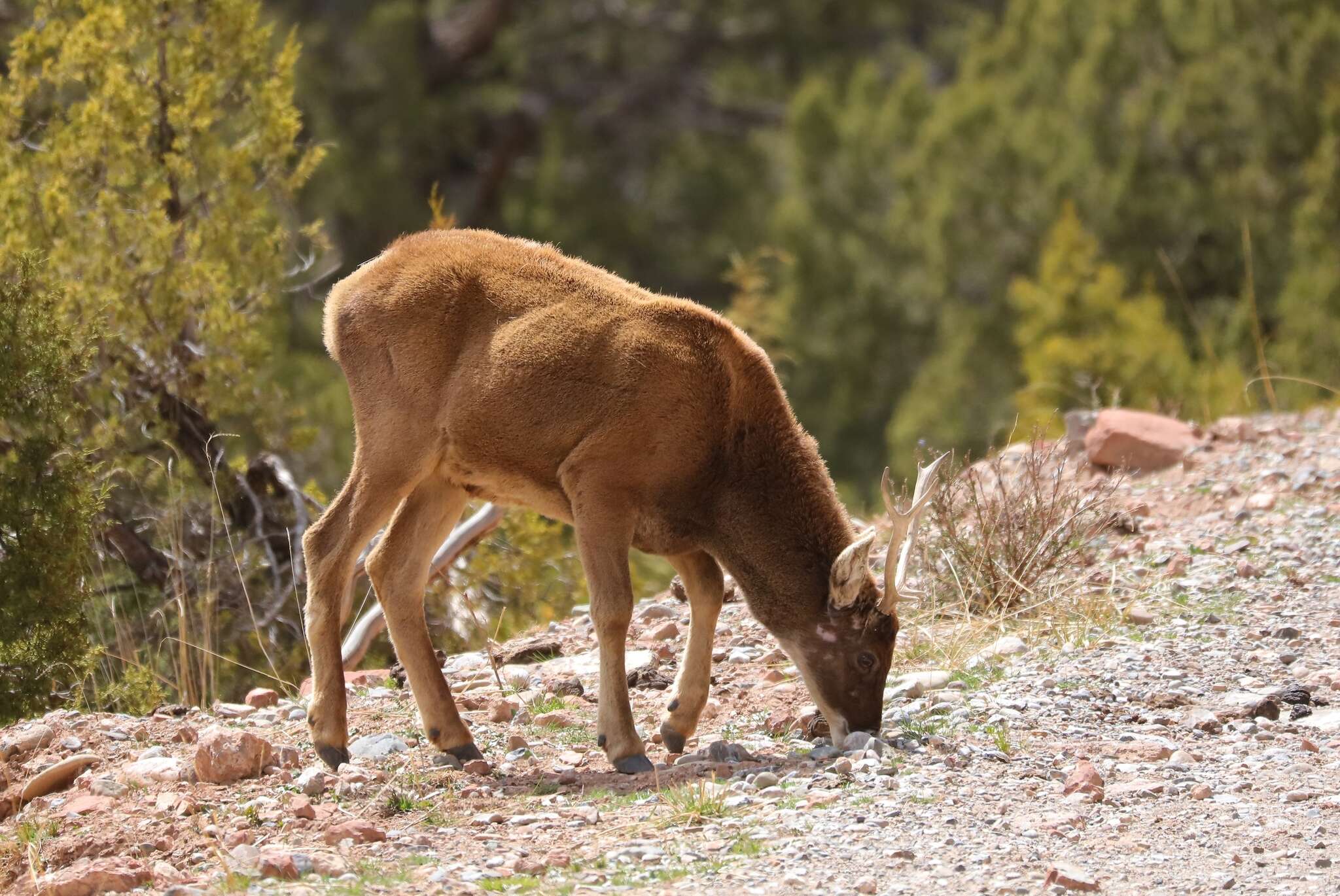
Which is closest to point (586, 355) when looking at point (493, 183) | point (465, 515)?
point (465, 515)

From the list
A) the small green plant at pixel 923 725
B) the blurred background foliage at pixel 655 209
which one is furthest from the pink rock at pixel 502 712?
the small green plant at pixel 923 725

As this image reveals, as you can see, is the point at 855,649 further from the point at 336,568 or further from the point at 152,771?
the point at 152,771

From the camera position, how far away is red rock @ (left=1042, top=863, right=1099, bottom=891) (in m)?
5.23

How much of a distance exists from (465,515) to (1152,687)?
6040 mm

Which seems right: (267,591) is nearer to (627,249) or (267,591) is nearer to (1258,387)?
(1258,387)

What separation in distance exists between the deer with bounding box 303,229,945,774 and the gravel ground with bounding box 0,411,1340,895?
36cm

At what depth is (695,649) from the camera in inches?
288

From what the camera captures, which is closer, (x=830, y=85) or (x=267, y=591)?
(x=267, y=591)

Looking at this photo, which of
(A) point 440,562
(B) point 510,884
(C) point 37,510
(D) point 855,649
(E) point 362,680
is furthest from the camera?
(A) point 440,562

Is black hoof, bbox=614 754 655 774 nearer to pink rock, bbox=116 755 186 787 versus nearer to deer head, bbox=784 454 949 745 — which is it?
deer head, bbox=784 454 949 745

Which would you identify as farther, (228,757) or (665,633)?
(665,633)

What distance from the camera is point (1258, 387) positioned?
1812 cm

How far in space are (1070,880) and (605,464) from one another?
249 cm

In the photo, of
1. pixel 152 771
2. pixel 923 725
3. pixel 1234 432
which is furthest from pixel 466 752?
pixel 1234 432
